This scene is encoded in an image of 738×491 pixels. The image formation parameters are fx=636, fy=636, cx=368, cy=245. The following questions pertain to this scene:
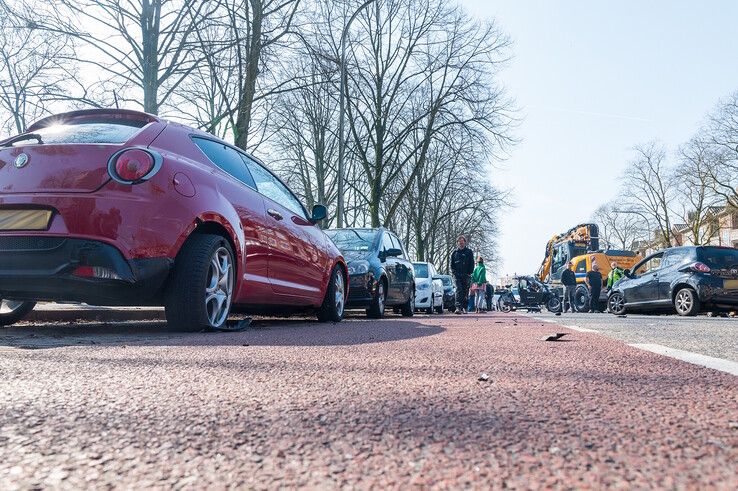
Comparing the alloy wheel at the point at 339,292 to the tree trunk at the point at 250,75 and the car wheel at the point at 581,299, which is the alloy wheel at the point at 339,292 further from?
the car wheel at the point at 581,299

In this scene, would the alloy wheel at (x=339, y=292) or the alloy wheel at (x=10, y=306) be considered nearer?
the alloy wheel at (x=10, y=306)

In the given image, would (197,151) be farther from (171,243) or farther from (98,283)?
(98,283)

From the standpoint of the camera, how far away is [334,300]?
24.3ft

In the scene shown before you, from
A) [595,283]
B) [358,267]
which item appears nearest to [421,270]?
[595,283]

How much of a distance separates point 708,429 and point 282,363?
6.08 feet

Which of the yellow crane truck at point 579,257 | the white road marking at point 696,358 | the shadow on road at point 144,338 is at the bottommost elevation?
the white road marking at point 696,358

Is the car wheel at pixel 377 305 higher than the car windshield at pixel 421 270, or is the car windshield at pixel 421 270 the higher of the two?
the car windshield at pixel 421 270

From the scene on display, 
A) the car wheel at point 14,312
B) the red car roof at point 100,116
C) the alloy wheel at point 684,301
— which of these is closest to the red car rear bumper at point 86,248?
the red car roof at point 100,116

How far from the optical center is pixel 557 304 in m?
24.6

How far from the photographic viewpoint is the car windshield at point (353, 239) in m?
9.74

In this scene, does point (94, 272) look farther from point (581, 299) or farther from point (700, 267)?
point (581, 299)

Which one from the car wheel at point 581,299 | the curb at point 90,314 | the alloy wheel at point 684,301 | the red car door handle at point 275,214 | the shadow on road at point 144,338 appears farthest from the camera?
the car wheel at point 581,299

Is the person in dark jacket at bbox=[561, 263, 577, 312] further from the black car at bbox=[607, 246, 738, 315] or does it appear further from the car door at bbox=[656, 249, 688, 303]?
the car door at bbox=[656, 249, 688, 303]

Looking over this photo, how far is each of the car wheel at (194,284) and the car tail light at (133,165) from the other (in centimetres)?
59
